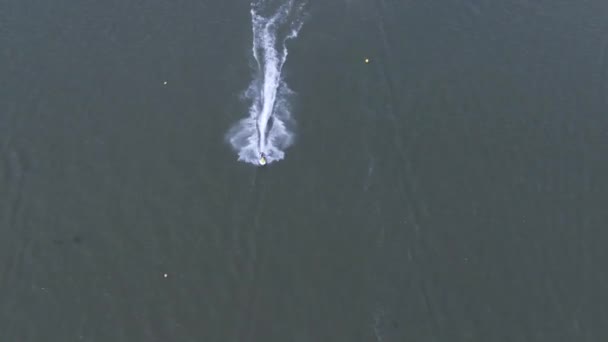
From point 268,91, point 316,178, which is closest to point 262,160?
point 316,178

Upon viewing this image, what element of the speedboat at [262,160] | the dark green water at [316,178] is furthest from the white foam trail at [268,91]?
the dark green water at [316,178]

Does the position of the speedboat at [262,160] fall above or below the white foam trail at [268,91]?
below

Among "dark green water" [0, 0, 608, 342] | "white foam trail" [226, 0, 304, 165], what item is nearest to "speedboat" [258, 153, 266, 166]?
"white foam trail" [226, 0, 304, 165]

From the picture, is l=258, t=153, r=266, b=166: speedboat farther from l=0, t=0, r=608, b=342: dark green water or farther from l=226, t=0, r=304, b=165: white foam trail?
l=0, t=0, r=608, b=342: dark green water

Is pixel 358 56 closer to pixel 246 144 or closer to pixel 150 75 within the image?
pixel 246 144

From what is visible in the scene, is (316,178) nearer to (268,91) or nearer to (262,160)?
(262,160)

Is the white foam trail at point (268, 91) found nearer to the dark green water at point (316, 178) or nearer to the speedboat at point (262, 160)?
the speedboat at point (262, 160)
